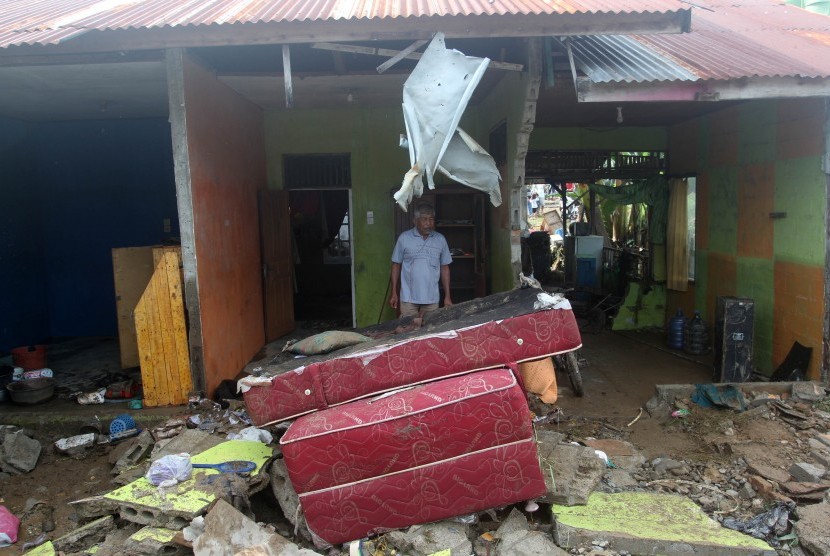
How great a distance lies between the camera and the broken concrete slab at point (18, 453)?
16.3 feet

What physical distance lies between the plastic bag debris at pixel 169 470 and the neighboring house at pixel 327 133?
1621 millimetres

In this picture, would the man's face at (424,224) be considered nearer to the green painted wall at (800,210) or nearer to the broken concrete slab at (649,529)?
the broken concrete slab at (649,529)

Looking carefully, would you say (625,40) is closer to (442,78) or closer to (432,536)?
(442,78)

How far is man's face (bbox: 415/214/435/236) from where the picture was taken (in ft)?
20.0

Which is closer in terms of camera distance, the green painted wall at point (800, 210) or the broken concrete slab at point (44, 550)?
the broken concrete slab at point (44, 550)

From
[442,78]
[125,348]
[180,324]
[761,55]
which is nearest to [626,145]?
[761,55]

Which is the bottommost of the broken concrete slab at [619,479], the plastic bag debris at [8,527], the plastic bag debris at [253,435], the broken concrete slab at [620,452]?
the plastic bag debris at [8,527]

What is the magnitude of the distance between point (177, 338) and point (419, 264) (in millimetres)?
2494

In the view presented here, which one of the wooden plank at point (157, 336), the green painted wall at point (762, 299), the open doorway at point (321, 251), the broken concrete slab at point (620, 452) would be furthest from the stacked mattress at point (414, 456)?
the open doorway at point (321, 251)

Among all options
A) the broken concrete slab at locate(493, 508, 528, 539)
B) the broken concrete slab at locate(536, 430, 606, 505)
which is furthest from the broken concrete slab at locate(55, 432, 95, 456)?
the broken concrete slab at locate(536, 430, 606, 505)

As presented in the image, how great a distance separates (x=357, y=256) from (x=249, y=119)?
2357mm

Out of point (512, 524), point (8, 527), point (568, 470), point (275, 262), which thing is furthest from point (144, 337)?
point (568, 470)

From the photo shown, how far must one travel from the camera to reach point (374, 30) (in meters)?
4.63

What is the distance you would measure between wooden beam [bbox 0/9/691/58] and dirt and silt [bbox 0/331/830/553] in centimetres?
327
